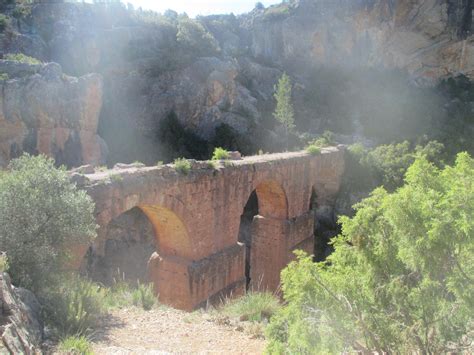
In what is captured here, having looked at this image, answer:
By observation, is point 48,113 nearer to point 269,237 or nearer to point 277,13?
point 269,237

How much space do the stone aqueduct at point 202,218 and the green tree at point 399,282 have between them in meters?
5.42

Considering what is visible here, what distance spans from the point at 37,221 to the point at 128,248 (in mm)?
17973

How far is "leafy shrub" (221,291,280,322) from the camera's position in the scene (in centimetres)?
839

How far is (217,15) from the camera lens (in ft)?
218

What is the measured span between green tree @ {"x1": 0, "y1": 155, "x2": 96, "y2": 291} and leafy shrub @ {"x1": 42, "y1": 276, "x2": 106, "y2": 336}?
0.32 m

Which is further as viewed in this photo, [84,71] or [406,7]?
[406,7]

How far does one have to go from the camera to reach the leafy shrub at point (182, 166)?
37.3ft

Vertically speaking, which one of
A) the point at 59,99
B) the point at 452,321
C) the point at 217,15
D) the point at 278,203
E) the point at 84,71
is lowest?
the point at 278,203

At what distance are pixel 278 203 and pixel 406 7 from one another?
32.0 metres

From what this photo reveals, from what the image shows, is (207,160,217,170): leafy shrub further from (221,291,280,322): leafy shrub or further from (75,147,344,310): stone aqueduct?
(221,291,280,322): leafy shrub

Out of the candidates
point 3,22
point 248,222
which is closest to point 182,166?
point 248,222

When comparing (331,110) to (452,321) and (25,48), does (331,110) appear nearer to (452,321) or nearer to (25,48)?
(25,48)

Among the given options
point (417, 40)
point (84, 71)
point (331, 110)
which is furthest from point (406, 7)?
point (84, 71)

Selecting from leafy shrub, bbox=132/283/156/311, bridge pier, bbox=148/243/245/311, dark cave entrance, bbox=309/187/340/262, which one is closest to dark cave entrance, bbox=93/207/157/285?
bridge pier, bbox=148/243/245/311
